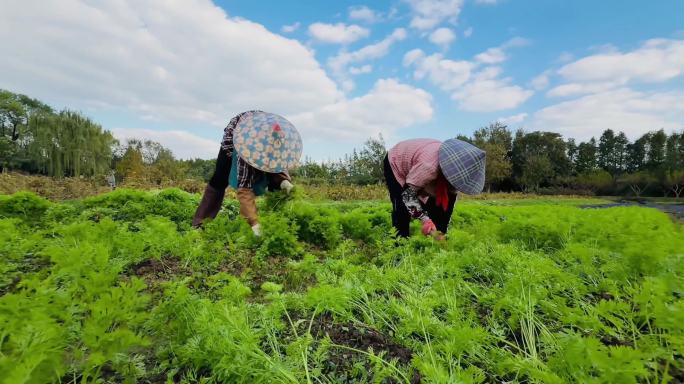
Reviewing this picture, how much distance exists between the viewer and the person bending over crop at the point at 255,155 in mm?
3984

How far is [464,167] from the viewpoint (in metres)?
3.25

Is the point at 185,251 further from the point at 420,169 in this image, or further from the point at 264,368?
the point at 420,169

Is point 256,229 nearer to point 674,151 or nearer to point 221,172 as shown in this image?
point 221,172

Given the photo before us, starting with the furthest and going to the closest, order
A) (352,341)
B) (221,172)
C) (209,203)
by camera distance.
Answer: (209,203) → (221,172) → (352,341)

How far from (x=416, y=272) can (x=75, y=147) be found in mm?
33819

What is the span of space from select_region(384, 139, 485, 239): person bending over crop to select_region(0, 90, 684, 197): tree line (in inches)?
599

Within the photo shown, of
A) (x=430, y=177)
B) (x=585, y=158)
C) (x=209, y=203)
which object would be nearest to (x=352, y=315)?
(x=430, y=177)

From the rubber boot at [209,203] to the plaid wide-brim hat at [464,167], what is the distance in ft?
9.35

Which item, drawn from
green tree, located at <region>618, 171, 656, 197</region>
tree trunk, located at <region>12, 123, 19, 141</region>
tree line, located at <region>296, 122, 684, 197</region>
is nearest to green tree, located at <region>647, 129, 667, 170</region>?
tree line, located at <region>296, 122, 684, 197</region>

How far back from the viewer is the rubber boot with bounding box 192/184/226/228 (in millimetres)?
4618

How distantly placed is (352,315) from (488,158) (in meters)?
32.0

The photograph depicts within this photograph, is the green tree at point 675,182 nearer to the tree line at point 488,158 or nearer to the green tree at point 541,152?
the tree line at point 488,158

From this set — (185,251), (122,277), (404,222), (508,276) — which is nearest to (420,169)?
(404,222)

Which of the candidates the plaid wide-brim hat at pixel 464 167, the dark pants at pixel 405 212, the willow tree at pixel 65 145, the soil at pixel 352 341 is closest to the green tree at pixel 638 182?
the dark pants at pixel 405 212
